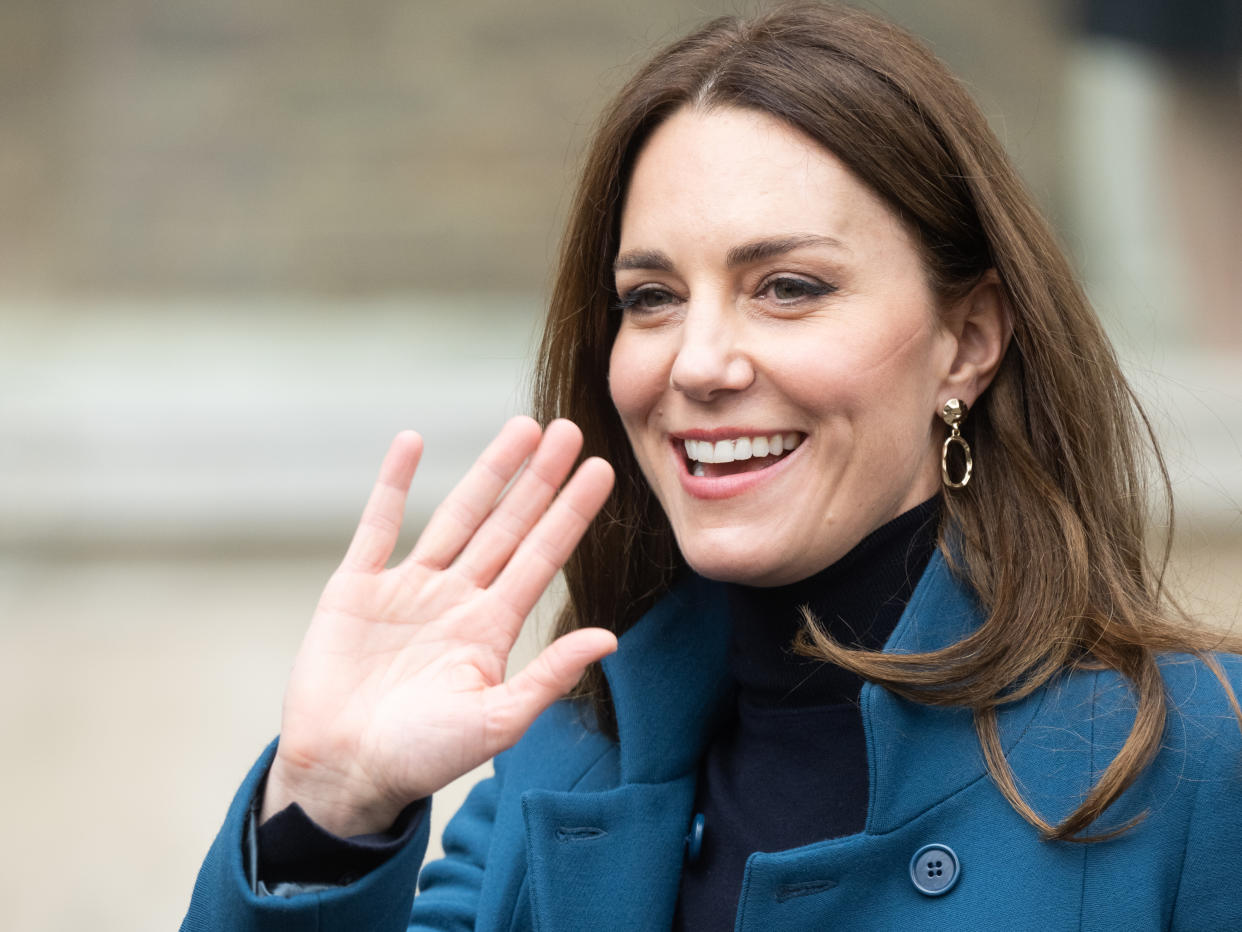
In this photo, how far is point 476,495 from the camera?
→ 209 centimetres

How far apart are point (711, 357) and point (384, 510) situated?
1.60 feet

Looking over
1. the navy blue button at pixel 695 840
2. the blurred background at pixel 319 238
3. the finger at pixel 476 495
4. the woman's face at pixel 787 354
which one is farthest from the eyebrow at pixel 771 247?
the blurred background at pixel 319 238

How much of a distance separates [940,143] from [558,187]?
14.4ft

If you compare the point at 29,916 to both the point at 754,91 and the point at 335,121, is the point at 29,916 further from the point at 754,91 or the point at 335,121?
the point at 754,91

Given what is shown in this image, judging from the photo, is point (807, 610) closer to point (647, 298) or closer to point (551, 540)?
point (551, 540)

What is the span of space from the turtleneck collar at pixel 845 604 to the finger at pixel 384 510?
56 centimetres

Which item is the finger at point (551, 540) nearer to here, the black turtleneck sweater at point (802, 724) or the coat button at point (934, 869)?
the black turtleneck sweater at point (802, 724)

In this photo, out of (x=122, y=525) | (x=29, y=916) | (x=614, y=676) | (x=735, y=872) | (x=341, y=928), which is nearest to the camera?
(x=341, y=928)

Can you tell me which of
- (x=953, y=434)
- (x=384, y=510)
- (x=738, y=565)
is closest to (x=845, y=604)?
(x=738, y=565)

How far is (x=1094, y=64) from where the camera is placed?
6488mm

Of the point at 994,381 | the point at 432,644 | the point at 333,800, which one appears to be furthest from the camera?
the point at 994,381

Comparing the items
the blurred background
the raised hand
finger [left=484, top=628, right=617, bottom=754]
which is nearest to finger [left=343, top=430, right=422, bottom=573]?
the raised hand

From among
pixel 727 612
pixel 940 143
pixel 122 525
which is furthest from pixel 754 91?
pixel 122 525

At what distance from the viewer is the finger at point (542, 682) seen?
1.91m
